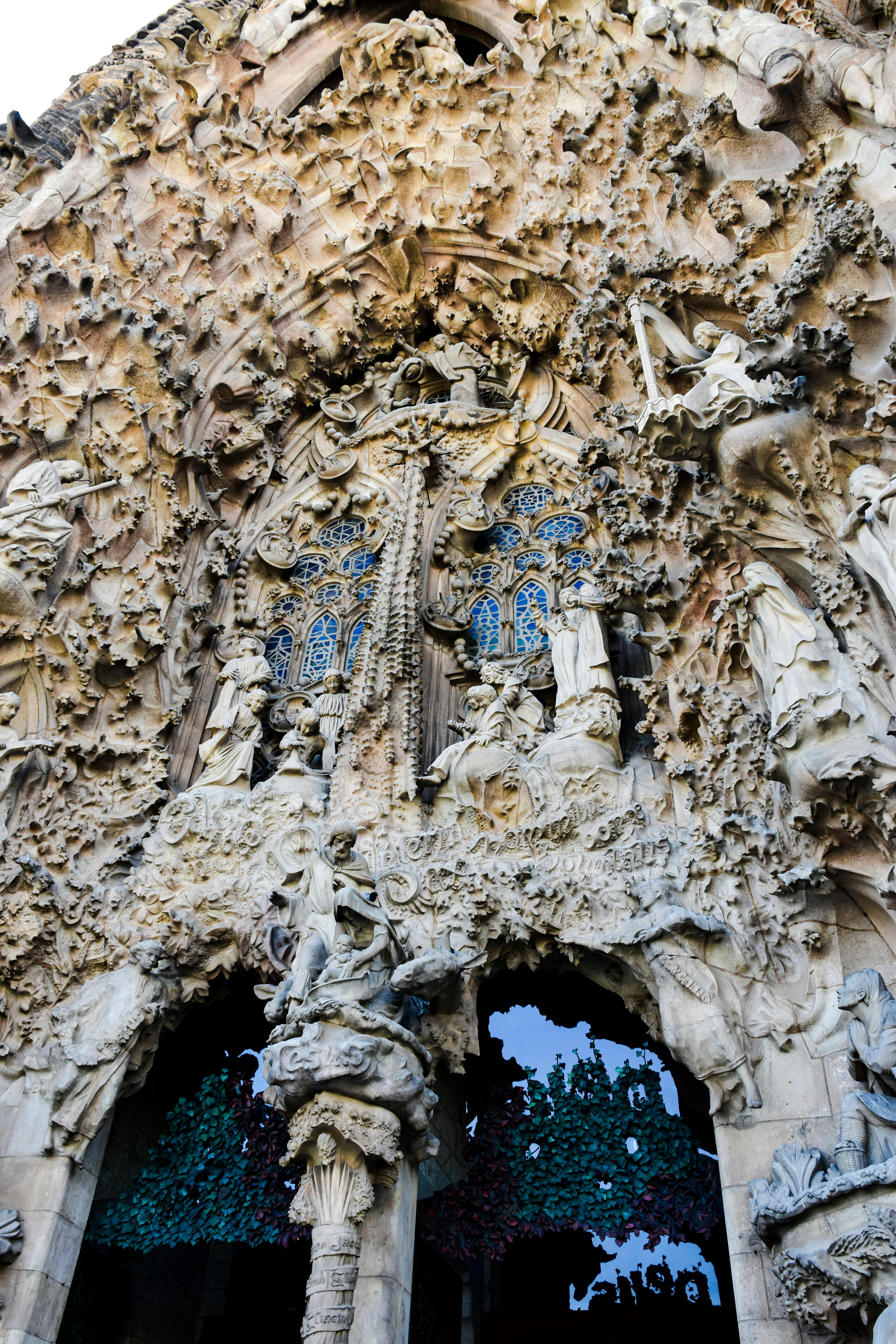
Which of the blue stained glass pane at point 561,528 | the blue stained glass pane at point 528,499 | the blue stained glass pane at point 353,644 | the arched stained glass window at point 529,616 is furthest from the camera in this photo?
the blue stained glass pane at point 528,499

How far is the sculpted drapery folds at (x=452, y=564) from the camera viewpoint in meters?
5.44

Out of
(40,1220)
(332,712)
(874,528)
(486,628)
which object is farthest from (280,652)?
(874,528)

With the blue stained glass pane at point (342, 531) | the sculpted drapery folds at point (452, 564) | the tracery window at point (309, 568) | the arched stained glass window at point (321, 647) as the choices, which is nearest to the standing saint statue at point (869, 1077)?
the sculpted drapery folds at point (452, 564)

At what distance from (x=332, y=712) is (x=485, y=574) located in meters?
2.03

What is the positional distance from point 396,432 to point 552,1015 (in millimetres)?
5576

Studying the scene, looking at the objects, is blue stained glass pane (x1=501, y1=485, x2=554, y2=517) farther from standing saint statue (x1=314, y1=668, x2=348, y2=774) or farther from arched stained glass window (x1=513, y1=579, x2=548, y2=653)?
standing saint statue (x1=314, y1=668, x2=348, y2=774)

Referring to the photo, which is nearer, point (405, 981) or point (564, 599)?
point (405, 981)

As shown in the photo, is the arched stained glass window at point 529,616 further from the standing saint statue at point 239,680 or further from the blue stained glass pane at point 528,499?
the standing saint statue at point 239,680

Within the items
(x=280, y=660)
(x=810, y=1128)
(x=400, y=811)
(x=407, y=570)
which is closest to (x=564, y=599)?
(x=407, y=570)

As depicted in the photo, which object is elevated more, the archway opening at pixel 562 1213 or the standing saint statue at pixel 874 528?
the standing saint statue at pixel 874 528

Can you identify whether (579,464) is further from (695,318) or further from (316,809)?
(316,809)

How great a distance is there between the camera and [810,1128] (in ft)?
16.5

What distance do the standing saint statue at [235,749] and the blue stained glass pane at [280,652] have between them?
2.45 feet

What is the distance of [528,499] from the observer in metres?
9.61
